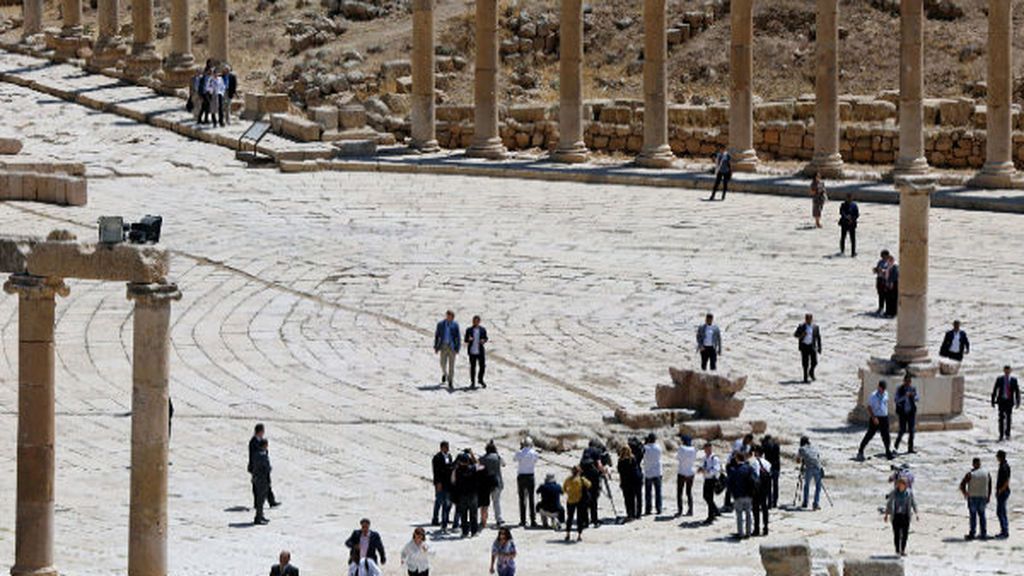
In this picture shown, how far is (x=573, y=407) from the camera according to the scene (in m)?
34.4

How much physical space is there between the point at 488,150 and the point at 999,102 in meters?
10.4

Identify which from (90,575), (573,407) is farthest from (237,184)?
(90,575)

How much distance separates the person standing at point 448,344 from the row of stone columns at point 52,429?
34.3 feet

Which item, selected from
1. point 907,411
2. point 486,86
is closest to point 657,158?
point 486,86

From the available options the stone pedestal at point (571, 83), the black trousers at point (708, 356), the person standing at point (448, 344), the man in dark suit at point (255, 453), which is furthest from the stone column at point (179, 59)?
the man in dark suit at point (255, 453)

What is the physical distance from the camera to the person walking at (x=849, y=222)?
144 feet

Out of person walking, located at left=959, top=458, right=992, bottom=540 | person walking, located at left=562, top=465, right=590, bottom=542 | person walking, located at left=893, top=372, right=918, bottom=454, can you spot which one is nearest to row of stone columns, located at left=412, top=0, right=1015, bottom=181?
person walking, located at left=893, top=372, right=918, bottom=454

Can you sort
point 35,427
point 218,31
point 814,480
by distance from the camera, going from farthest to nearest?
1. point 218,31
2. point 814,480
3. point 35,427

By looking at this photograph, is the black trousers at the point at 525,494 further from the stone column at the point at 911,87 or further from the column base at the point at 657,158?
the column base at the point at 657,158

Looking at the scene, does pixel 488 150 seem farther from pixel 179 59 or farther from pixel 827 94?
pixel 179 59

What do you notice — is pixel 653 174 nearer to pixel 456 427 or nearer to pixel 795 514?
pixel 456 427

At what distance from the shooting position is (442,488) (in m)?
28.5

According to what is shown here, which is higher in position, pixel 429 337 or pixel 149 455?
pixel 149 455

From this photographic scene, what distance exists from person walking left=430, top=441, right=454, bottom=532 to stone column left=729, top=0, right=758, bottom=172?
24.2 metres
